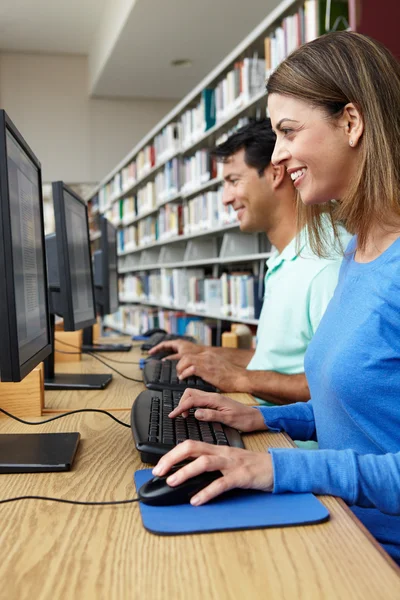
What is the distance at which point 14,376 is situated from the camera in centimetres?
89

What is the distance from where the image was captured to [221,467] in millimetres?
743

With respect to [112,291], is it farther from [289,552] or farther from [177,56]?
[177,56]

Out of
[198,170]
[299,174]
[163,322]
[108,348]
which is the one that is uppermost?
[198,170]

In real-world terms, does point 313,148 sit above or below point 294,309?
above

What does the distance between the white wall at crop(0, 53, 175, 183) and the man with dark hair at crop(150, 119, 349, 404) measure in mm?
6179

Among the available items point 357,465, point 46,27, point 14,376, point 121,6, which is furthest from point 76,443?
point 46,27

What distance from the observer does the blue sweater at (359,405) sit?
769 mm

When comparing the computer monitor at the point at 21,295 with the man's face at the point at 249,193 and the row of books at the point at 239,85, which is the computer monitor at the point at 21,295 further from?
the row of books at the point at 239,85

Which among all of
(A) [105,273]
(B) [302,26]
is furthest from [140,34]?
(A) [105,273]

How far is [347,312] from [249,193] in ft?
3.70

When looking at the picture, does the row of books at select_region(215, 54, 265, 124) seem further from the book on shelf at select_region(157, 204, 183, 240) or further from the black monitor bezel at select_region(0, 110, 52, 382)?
the black monitor bezel at select_region(0, 110, 52, 382)

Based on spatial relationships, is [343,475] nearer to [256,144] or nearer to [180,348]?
[180,348]

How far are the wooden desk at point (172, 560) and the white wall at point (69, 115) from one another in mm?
7589

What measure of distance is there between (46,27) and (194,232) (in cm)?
409
